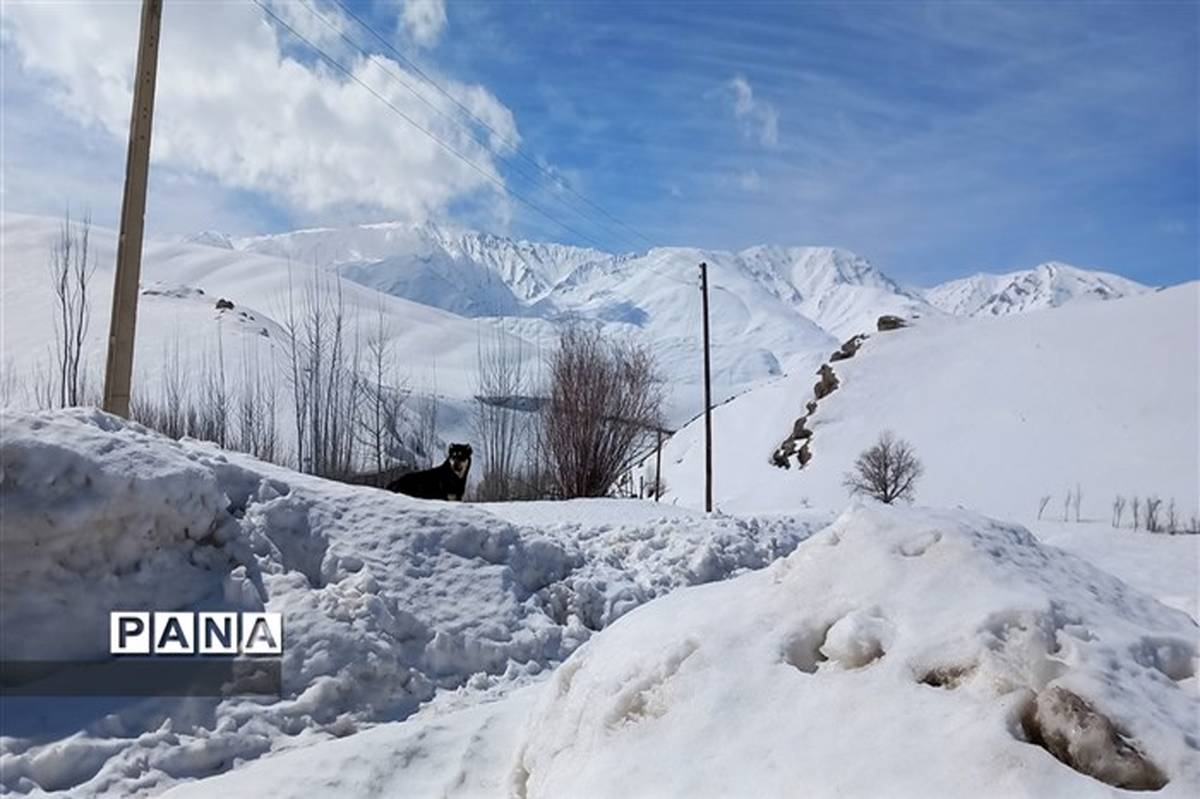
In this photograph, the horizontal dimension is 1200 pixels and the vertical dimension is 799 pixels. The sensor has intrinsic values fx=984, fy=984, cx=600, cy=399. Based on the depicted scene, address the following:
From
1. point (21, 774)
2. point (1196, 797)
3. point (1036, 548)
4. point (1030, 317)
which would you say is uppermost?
point (1030, 317)

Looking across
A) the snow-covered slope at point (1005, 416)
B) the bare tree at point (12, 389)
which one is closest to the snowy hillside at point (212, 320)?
the bare tree at point (12, 389)

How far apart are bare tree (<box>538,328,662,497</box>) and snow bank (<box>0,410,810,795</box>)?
34.7ft

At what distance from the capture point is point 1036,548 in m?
3.42

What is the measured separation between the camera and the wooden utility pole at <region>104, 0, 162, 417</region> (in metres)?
8.61

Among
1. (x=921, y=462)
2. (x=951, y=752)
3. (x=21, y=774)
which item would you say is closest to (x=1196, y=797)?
(x=951, y=752)

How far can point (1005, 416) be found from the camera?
4375 cm

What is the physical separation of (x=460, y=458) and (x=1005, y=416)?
1454 inches

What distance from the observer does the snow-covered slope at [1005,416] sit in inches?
1475

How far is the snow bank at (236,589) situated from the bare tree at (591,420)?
1058 cm

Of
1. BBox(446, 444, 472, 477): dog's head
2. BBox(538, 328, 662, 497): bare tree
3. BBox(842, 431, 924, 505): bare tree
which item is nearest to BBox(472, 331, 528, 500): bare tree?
BBox(538, 328, 662, 497): bare tree

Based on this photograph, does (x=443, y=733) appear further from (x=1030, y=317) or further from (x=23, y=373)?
(x=1030, y=317)

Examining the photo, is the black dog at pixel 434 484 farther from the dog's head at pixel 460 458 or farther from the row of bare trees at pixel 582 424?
the row of bare trees at pixel 582 424

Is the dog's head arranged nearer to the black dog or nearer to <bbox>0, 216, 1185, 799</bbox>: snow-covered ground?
the black dog

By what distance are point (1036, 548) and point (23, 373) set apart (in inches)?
1300
